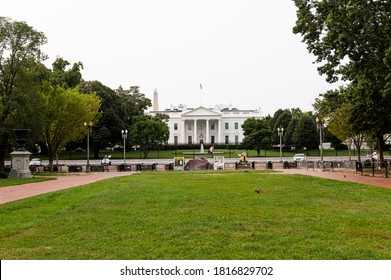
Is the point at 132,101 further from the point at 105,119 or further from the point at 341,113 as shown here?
the point at 341,113

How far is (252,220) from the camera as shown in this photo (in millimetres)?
8484

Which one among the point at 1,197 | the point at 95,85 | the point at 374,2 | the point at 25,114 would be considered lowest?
the point at 1,197

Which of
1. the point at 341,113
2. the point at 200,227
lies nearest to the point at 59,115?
the point at 341,113

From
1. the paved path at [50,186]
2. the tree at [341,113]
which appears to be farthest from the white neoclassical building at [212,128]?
the paved path at [50,186]

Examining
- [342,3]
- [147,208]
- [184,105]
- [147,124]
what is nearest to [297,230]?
[147,208]

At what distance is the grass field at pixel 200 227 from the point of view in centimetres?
593

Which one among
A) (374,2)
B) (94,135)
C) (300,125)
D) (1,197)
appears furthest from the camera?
(300,125)

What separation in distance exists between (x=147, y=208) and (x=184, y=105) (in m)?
105

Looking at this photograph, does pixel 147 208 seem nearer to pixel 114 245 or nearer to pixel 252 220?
pixel 252 220

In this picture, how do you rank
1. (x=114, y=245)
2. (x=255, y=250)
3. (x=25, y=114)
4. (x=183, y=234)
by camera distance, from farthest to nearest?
(x=25, y=114) → (x=183, y=234) → (x=114, y=245) → (x=255, y=250)

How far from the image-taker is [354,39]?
1802 cm

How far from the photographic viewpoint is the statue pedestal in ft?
85.3

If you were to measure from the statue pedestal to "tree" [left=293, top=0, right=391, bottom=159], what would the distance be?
1953 cm

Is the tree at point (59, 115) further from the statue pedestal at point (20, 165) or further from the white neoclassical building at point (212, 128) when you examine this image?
the white neoclassical building at point (212, 128)
